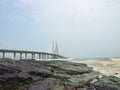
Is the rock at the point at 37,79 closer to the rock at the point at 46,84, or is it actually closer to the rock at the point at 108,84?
the rock at the point at 46,84

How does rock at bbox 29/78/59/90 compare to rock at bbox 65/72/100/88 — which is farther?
rock at bbox 65/72/100/88

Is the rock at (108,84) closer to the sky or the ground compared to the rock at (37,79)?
closer to the ground

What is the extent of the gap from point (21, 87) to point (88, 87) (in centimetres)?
243

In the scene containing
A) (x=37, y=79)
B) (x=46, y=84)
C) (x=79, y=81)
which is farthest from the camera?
(x=79, y=81)

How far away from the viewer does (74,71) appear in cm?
1155

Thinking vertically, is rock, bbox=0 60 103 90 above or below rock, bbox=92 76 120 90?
above

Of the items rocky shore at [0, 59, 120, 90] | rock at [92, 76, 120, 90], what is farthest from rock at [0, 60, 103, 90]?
rock at [92, 76, 120, 90]

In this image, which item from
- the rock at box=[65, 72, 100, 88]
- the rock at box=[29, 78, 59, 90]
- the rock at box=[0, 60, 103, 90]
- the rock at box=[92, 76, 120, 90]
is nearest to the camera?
the rock at box=[29, 78, 59, 90]

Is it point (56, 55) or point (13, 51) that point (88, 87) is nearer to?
point (13, 51)

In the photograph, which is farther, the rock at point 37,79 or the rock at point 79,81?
the rock at point 79,81

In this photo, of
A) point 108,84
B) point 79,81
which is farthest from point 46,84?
point 108,84

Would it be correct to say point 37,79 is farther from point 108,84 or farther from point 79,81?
point 108,84

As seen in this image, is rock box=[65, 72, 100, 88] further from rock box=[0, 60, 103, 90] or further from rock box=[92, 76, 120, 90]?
rock box=[92, 76, 120, 90]

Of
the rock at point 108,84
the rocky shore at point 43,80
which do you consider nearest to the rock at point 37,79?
the rocky shore at point 43,80
